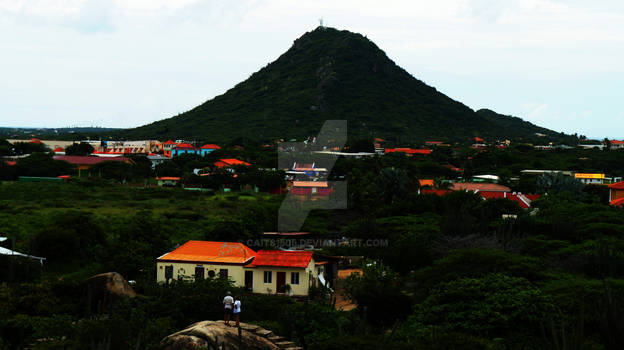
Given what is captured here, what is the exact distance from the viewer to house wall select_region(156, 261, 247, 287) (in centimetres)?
2384

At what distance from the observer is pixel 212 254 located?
2512 centimetres

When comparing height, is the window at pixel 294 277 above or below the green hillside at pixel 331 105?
below

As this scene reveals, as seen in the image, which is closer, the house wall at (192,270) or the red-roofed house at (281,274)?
the red-roofed house at (281,274)

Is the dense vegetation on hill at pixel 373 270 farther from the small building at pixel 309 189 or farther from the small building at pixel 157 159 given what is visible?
the small building at pixel 157 159

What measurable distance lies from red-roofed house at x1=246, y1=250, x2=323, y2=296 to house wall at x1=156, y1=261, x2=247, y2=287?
1.59 ft

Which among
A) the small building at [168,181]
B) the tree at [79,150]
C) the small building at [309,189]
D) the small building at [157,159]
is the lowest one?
the small building at [168,181]

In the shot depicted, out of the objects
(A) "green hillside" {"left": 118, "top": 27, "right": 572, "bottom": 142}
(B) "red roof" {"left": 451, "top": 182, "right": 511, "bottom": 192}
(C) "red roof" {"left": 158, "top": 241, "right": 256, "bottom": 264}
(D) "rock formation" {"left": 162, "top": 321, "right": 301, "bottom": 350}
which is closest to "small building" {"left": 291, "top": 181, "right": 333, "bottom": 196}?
(B) "red roof" {"left": 451, "top": 182, "right": 511, "bottom": 192}

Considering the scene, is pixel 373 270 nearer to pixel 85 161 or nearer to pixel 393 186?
pixel 393 186

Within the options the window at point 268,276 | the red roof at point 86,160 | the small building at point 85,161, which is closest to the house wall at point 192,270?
the window at point 268,276

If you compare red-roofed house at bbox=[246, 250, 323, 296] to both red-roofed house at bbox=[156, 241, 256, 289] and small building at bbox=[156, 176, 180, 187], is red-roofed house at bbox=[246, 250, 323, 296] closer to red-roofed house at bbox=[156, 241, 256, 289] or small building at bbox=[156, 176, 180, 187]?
red-roofed house at bbox=[156, 241, 256, 289]

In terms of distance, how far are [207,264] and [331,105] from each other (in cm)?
11380

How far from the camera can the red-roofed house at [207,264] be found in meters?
23.9

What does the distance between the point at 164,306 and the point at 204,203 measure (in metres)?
29.1

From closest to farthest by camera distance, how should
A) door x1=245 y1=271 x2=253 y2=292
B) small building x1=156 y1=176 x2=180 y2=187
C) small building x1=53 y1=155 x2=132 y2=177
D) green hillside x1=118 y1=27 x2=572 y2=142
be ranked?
door x1=245 y1=271 x2=253 y2=292
small building x1=156 y1=176 x2=180 y2=187
small building x1=53 y1=155 x2=132 y2=177
green hillside x1=118 y1=27 x2=572 y2=142
